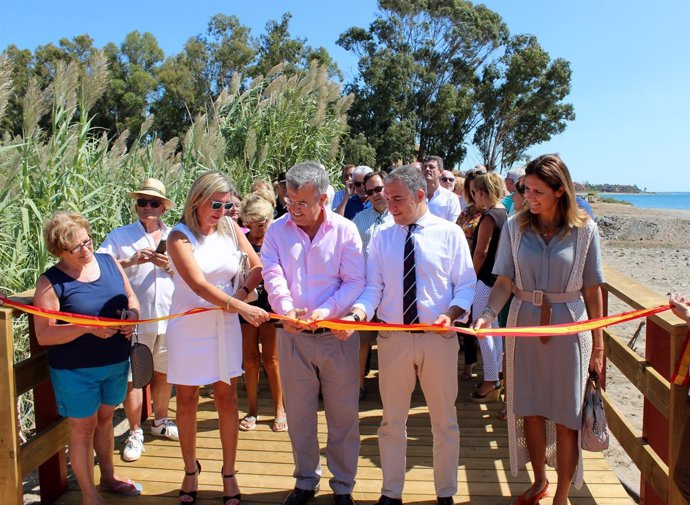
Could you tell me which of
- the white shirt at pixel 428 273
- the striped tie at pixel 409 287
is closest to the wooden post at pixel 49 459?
the white shirt at pixel 428 273

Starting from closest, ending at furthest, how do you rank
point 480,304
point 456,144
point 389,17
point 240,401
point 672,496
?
1. point 672,496
2. point 480,304
3. point 240,401
4. point 389,17
5. point 456,144

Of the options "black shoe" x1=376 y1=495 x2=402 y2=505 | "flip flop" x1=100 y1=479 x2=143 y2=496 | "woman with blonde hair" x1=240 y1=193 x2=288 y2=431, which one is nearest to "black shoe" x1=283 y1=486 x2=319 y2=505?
"black shoe" x1=376 y1=495 x2=402 y2=505

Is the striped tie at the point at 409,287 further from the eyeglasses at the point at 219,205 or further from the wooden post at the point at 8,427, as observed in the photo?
the wooden post at the point at 8,427

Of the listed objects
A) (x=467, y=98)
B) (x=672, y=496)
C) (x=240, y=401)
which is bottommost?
(x=240, y=401)

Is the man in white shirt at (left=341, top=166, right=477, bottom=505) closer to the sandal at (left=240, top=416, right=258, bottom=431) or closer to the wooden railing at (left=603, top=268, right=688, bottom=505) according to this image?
the wooden railing at (left=603, top=268, right=688, bottom=505)

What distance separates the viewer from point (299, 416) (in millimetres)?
3592

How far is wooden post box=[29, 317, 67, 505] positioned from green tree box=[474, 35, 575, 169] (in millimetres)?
36386

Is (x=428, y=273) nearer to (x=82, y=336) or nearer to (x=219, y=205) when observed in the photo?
(x=219, y=205)

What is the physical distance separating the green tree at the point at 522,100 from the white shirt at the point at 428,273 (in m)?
35.6

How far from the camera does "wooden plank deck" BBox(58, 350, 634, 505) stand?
3.76 meters

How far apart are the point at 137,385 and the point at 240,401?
2.13 meters

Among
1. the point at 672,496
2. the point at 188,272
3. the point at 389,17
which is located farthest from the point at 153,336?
the point at 389,17

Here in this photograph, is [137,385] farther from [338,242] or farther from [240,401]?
[240,401]

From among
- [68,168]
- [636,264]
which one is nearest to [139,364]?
[68,168]
